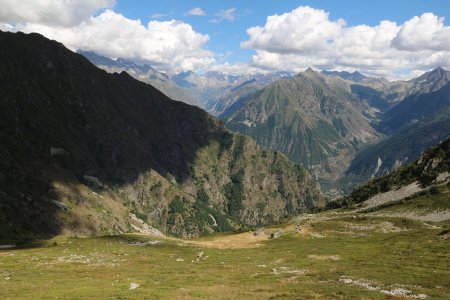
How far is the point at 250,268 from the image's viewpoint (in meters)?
69.0

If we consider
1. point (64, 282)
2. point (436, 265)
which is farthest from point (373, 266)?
point (64, 282)

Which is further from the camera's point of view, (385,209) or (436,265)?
(385,209)

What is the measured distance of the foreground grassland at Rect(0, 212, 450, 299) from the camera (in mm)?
49125

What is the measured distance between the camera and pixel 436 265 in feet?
199

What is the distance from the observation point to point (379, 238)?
94875 millimetres

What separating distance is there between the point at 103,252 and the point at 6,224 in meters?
99.3

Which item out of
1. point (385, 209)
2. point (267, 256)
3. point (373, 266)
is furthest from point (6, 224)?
point (373, 266)

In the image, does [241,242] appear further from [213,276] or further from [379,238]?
[213,276]

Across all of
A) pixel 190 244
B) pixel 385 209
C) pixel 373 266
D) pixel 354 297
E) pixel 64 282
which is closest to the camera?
pixel 354 297

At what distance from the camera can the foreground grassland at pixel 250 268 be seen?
4912 centimetres

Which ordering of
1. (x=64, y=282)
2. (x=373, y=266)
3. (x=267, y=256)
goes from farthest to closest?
(x=267, y=256) → (x=373, y=266) → (x=64, y=282)

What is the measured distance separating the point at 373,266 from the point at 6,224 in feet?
495

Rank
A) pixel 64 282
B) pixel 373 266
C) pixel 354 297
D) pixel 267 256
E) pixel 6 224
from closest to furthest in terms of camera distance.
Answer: pixel 354 297 → pixel 64 282 → pixel 373 266 → pixel 267 256 → pixel 6 224

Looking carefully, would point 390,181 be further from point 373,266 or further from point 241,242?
point 373,266
